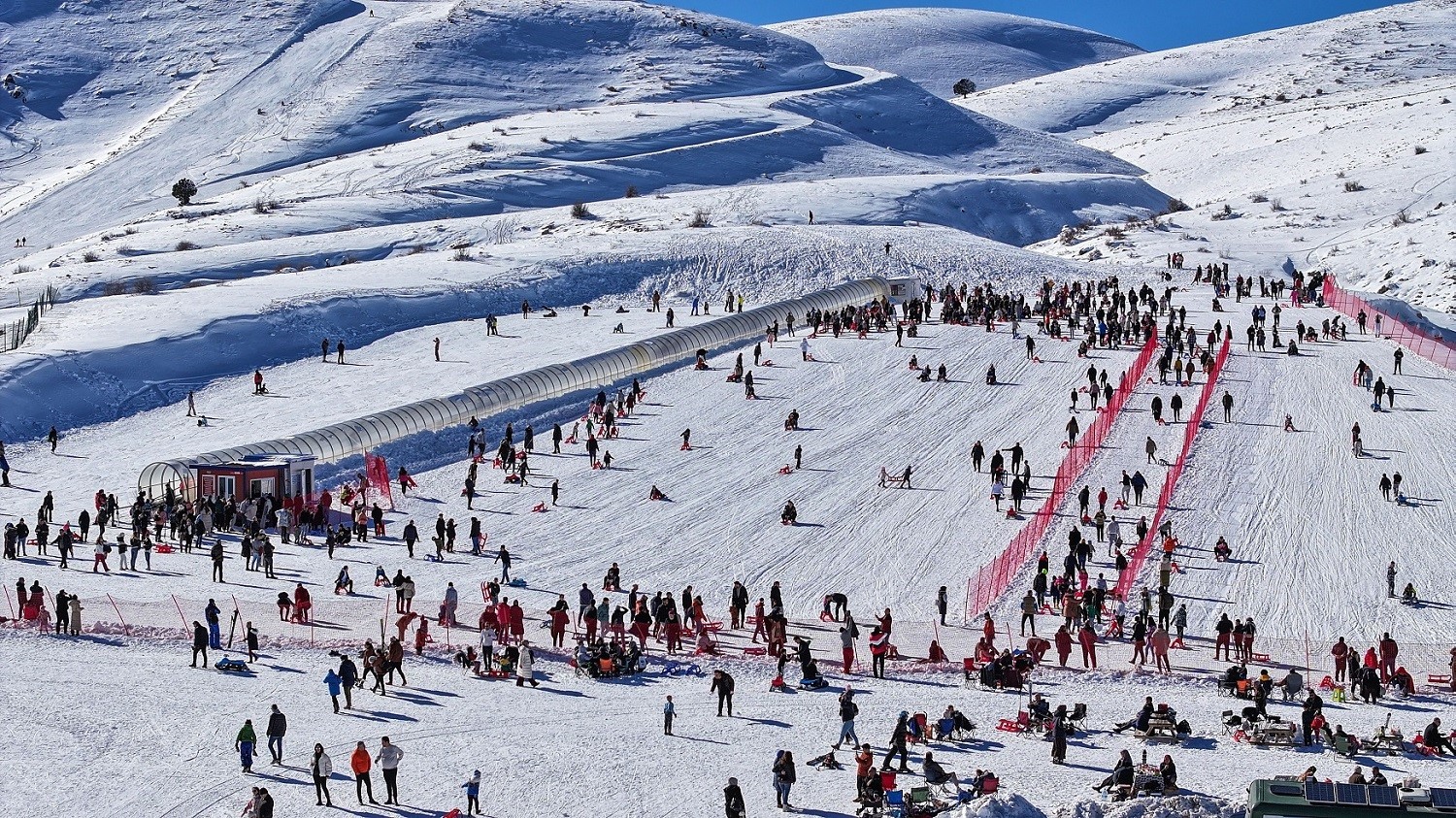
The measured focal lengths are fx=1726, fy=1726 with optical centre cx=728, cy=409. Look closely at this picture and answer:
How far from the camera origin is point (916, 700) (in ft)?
84.3

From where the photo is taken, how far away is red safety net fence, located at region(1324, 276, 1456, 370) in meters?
52.4

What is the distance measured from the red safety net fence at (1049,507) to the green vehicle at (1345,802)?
13.5 meters

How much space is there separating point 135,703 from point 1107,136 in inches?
4480

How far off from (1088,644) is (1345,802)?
33.4ft

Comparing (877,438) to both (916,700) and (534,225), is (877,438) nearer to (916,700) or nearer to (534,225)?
(916,700)

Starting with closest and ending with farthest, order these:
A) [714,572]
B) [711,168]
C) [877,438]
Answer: [714,572]
[877,438]
[711,168]

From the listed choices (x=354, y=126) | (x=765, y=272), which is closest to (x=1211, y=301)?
(x=765, y=272)

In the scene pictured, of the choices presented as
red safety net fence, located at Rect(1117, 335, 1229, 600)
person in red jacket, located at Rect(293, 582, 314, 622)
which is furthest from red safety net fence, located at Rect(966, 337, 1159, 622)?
person in red jacket, located at Rect(293, 582, 314, 622)

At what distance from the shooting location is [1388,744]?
74.5 feet

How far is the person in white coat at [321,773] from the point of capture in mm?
20781

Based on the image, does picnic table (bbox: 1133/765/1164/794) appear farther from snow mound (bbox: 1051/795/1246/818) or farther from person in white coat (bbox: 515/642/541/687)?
person in white coat (bbox: 515/642/541/687)

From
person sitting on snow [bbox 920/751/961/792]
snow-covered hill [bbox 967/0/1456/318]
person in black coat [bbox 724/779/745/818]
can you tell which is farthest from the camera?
snow-covered hill [bbox 967/0/1456/318]

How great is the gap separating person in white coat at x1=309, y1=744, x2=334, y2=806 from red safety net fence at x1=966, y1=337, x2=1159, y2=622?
13.8m

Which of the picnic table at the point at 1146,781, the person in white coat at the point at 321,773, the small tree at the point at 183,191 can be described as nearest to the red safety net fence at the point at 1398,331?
the picnic table at the point at 1146,781
